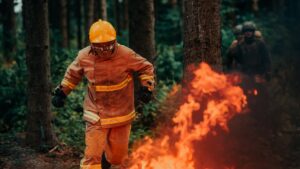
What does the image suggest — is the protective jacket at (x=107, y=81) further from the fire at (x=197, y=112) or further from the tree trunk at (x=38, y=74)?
the tree trunk at (x=38, y=74)

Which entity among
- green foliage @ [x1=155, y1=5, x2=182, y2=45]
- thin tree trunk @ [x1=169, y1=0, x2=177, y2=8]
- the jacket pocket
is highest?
thin tree trunk @ [x1=169, y1=0, x2=177, y2=8]

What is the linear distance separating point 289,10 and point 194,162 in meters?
18.0

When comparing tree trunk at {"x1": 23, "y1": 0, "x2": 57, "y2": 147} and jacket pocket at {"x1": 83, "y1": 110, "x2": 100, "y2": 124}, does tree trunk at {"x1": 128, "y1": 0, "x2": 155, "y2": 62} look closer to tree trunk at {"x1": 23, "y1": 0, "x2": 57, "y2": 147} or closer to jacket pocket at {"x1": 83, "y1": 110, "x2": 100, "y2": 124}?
tree trunk at {"x1": 23, "y1": 0, "x2": 57, "y2": 147}

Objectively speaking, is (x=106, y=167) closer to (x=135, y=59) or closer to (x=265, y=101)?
(x=135, y=59)

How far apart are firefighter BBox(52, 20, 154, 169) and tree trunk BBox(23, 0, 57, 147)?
8.01 feet

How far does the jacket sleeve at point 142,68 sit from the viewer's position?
6.62m

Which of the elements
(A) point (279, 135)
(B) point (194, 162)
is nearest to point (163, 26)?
(A) point (279, 135)

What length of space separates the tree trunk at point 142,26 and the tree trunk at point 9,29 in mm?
12509

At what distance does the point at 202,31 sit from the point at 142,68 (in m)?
0.99

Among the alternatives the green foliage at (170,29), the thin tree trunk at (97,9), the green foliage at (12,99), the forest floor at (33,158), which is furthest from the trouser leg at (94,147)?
the green foliage at (170,29)

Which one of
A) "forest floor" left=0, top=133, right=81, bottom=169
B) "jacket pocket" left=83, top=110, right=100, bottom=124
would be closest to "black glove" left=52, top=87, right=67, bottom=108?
"jacket pocket" left=83, top=110, right=100, bottom=124

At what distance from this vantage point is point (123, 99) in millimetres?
6633

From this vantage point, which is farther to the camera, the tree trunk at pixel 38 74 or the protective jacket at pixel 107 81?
the tree trunk at pixel 38 74

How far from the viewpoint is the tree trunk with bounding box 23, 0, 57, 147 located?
8781 millimetres
